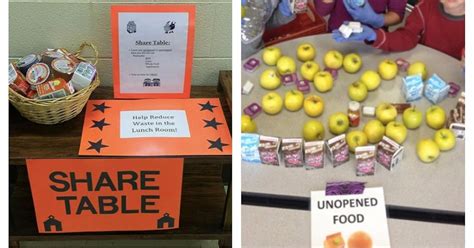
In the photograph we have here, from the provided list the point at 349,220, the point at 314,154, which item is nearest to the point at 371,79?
the point at 314,154

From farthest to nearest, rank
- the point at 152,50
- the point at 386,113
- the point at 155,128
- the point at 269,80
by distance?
the point at 269,80 < the point at 386,113 < the point at 152,50 < the point at 155,128

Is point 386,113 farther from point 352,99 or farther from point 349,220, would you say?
point 349,220

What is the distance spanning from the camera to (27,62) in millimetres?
1619

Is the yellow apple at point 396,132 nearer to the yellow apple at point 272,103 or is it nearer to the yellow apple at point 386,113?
the yellow apple at point 386,113

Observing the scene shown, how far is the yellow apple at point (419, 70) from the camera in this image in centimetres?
195

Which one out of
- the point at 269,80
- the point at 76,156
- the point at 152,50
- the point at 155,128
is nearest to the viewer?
the point at 76,156

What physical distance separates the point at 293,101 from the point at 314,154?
0.87 feet

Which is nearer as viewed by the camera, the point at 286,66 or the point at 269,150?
the point at 269,150

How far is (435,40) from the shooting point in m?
2.18

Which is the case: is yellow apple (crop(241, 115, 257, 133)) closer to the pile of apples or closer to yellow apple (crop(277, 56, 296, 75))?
the pile of apples

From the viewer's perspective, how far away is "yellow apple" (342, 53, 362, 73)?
78.5 inches

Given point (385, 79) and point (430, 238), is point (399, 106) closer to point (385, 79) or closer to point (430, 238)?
point (385, 79)

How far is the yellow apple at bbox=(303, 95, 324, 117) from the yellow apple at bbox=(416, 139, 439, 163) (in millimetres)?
323

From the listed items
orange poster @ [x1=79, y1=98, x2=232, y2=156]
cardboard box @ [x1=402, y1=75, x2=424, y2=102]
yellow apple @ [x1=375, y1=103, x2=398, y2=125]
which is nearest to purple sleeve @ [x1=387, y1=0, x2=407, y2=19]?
cardboard box @ [x1=402, y1=75, x2=424, y2=102]
